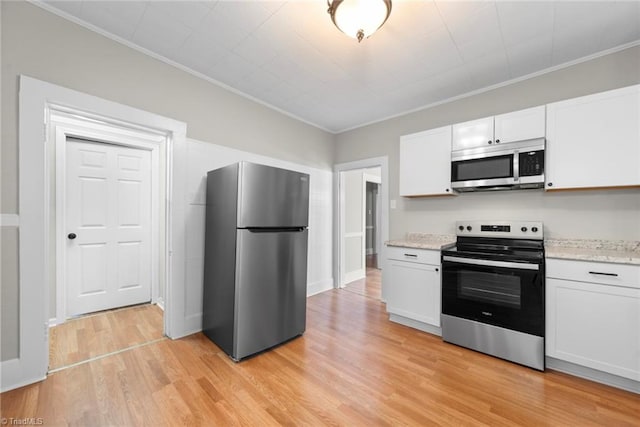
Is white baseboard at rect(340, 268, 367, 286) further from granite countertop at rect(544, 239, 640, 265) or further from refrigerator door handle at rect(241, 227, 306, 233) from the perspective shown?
granite countertop at rect(544, 239, 640, 265)

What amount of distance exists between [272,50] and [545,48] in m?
2.28

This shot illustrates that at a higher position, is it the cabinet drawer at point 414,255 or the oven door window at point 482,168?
the oven door window at point 482,168

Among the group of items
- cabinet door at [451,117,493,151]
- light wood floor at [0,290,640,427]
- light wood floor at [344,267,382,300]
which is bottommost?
light wood floor at [344,267,382,300]

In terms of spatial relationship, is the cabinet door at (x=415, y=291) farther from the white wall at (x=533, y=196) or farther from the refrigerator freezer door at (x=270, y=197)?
the refrigerator freezer door at (x=270, y=197)

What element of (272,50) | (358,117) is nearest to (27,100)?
(272,50)

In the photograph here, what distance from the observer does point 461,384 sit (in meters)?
1.84

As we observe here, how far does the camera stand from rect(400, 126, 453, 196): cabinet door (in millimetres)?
2822

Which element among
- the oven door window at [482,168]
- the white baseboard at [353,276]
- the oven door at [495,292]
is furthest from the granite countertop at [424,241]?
the white baseboard at [353,276]

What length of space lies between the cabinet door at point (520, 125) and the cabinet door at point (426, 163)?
46 cm

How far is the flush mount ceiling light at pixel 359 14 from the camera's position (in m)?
1.52

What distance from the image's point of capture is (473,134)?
2.64 meters

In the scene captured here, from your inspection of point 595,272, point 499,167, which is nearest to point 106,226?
point 499,167

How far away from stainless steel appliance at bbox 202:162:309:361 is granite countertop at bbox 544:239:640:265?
6.82 feet

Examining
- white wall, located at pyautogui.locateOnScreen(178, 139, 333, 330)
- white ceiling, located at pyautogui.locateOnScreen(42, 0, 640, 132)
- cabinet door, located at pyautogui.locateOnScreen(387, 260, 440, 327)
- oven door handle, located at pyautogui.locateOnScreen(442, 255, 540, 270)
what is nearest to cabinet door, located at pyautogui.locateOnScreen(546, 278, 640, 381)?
oven door handle, located at pyautogui.locateOnScreen(442, 255, 540, 270)
